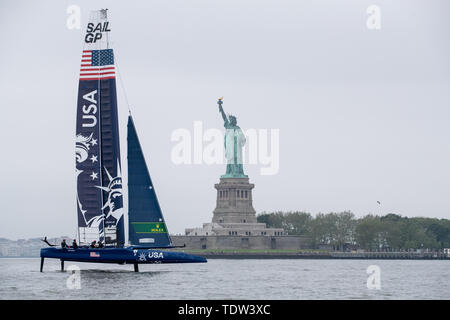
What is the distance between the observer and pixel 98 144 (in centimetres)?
6206

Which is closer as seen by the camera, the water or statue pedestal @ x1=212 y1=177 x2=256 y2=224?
the water

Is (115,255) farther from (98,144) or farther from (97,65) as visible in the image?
(97,65)

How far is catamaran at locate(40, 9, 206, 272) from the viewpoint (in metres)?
62.1

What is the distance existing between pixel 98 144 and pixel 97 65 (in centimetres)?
509

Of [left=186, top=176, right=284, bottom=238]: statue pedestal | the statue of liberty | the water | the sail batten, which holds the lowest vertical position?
the water

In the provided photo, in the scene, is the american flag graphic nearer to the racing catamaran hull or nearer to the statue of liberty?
the racing catamaran hull

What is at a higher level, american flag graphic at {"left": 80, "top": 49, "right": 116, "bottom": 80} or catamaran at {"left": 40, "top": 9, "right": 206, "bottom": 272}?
american flag graphic at {"left": 80, "top": 49, "right": 116, "bottom": 80}
